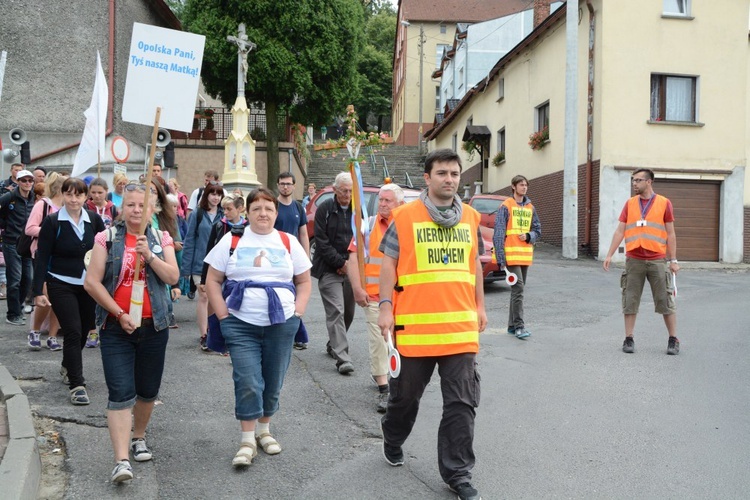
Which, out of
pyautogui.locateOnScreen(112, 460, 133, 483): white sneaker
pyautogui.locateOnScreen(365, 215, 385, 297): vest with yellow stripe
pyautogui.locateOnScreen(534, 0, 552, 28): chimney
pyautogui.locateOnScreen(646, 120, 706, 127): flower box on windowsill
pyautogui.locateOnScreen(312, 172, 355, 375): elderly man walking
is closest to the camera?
pyautogui.locateOnScreen(112, 460, 133, 483): white sneaker

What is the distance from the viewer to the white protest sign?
5.42 metres

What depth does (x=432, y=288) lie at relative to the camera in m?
4.32

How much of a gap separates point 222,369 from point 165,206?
8.71 ft

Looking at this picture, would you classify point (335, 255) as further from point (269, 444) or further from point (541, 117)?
point (541, 117)

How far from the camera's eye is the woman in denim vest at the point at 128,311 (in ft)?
14.5

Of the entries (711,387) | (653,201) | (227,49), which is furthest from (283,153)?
(711,387)

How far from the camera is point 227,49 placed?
25000 millimetres

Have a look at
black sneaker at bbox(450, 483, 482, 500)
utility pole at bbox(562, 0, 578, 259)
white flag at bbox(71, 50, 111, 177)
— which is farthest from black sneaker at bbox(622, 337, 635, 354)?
utility pole at bbox(562, 0, 578, 259)

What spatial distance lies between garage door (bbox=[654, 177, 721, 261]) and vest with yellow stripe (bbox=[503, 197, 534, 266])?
12440 mm

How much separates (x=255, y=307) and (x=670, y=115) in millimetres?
18538

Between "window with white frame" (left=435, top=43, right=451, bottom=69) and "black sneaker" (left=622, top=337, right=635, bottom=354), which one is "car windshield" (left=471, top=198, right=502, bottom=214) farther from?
Answer: "window with white frame" (left=435, top=43, right=451, bottom=69)

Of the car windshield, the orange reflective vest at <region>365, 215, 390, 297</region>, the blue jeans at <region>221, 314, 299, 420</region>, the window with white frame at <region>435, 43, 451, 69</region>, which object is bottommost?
the blue jeans at <region>221, 314, 299, 420</region>

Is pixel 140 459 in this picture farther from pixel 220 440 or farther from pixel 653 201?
pixel 653 201

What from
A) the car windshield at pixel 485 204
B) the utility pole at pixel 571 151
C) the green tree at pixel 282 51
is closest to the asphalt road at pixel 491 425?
the car windshield at pixel 485 204
